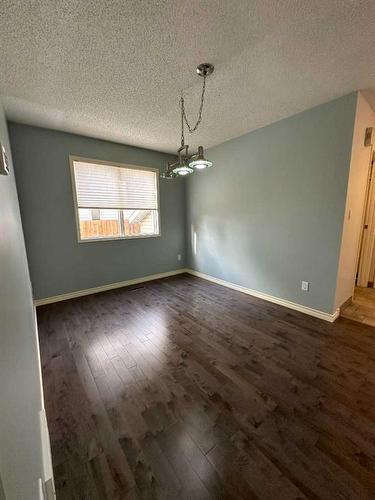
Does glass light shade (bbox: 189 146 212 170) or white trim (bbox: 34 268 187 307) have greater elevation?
glass light shade (bbox: 189 146 212 170)

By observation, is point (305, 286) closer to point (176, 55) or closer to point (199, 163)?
point (199, 163)

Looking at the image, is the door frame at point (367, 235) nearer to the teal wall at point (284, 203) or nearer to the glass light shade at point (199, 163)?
the teal wall at point (284, 203)

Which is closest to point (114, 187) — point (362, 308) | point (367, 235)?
→ point (362, 308)

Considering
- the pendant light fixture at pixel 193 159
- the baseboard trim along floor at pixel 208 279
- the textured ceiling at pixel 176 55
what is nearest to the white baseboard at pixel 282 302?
the baseboard trim along floor at pixel 208 279

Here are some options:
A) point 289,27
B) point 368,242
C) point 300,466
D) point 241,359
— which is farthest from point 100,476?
point 368,242

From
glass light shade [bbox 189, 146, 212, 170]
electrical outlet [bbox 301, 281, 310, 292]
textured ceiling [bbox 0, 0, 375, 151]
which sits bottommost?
electrical outlet [bbox 301, 281, 310, 292]

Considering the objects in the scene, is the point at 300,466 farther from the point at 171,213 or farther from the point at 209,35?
the point at 171,213

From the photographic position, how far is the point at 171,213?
452 centimetres

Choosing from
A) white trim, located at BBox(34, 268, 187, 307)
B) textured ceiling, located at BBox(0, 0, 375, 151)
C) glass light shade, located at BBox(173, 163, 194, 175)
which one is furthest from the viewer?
white trim, located at BBox(34, 268, 187, 307)

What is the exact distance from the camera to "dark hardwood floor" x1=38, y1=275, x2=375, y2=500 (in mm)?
1064

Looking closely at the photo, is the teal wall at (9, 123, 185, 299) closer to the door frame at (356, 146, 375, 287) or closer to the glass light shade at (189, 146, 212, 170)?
the glass light shade at (189, 146, 212, 170)

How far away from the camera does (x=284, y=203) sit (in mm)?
2889

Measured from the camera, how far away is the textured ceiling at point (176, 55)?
51.7 inches

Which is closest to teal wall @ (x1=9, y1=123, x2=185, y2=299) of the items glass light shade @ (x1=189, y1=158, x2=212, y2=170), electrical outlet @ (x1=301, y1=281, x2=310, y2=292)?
glass light shade @ (x1=189, y1=158, x2=212, y2=170)
